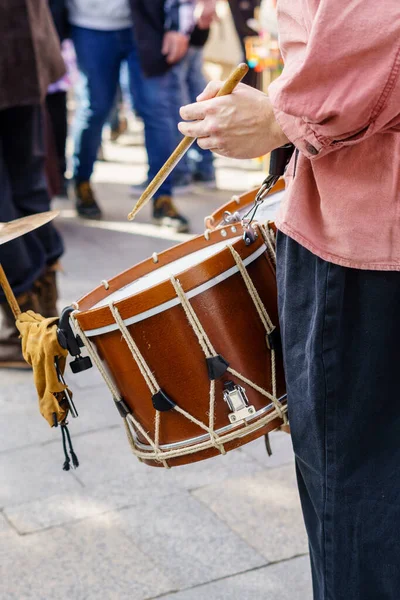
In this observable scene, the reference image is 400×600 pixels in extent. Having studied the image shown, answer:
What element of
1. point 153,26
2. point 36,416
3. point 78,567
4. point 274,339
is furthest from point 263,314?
point 153,26

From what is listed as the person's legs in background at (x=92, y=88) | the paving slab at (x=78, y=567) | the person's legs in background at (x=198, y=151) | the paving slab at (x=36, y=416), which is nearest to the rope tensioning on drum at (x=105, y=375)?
the paving slab at (x=78, y=567)

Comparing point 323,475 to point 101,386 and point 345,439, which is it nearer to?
point 345,439

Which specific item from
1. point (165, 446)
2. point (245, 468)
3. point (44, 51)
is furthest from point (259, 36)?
point (165, 446)

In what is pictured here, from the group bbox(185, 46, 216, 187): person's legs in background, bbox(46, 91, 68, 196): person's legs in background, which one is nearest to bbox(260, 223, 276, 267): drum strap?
bbox(46, 91, 68, 196): person's legs in background

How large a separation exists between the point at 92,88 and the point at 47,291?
82.8 inches

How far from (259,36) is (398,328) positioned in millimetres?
5938

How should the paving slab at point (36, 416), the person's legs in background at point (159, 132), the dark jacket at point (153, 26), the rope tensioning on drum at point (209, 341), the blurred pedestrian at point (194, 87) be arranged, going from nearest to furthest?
the rope tensioning on drum at point (209, 341) → the paving slab at point (36, 416) → the dark jacket at point (153, 26) → the person's legs in background at point (159, 132) → the blurred pedestrian at point (194, 87)

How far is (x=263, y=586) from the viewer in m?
2.00

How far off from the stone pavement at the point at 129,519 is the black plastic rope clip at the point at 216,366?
66 cm

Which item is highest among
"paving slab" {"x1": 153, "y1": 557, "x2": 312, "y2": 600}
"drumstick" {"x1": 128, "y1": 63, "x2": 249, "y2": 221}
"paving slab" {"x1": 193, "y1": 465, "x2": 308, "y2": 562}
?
"drumstick" {"x1": 128, "y1": 63, "x2": 249, "y2": 221}

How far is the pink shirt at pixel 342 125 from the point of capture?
1095 mm

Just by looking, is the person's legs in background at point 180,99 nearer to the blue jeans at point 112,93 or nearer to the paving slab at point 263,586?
the blue jeans at point 112,93

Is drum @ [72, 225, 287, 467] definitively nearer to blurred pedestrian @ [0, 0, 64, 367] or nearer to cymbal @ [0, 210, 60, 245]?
cymbal @ [0, 210, 60, 245]

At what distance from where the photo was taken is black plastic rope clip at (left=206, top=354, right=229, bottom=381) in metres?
→ 1.53
